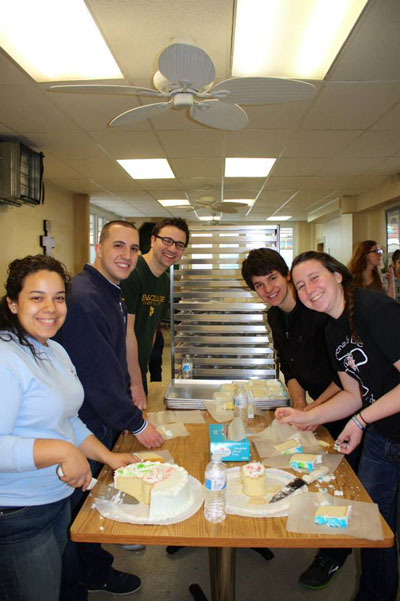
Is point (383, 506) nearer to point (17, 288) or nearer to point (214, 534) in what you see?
point (214, 534)

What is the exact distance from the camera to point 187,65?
217 cm

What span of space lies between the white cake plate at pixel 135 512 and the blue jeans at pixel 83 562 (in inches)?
19.0

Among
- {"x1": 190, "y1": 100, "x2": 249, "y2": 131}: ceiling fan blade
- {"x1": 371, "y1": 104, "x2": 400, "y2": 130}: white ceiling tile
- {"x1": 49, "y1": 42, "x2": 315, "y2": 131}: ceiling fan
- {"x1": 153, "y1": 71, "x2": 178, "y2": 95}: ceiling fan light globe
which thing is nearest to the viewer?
{"x1": 49, "y1": 42, "x2": 315, "y2": 131}: ceiling fan

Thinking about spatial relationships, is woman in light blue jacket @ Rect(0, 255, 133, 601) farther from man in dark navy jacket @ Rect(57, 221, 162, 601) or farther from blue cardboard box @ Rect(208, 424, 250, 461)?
blue cardboard box @ Rect(208, 424, 250, 461)

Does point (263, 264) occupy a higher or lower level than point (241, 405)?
higher

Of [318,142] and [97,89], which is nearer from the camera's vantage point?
[97,89]

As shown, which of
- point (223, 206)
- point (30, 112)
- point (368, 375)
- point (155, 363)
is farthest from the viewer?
point (223, 206)

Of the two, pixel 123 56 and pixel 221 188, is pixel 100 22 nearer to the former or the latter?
pixel 123 56

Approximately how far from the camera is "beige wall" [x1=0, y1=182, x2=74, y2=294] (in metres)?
4.95

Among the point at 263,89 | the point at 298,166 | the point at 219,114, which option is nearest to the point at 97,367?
the point at 263,89

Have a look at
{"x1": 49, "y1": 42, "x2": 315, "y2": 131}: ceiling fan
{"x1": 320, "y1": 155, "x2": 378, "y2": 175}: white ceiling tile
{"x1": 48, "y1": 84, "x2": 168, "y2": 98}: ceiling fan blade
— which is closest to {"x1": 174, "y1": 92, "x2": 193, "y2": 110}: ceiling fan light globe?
{"x1": 49, "y1": 42, "x2": 315, "y2": 131}: ceiling fan

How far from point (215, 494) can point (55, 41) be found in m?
2.81

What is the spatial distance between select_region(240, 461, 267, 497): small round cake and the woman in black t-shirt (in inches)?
17.5

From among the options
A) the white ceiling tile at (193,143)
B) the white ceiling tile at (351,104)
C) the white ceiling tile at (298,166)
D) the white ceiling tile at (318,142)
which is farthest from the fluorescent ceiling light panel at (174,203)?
the white ceiling tile at (351,104)
